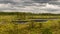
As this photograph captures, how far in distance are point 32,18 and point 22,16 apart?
474mm

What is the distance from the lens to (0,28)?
536 centimetres

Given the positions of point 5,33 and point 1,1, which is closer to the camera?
point 5,33

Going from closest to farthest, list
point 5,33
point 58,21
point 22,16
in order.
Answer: point 5,33
point 58,21
point 22,16

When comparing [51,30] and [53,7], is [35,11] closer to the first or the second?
[53,7]

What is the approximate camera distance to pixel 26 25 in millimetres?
5445

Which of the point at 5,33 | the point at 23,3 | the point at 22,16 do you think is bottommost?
the point at 5,33

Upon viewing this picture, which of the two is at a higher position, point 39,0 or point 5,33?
point 39,0

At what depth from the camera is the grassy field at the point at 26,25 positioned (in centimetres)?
521

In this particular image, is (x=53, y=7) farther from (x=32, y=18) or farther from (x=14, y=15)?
(x=14, y=15)

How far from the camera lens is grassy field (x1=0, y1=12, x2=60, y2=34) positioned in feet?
17.1

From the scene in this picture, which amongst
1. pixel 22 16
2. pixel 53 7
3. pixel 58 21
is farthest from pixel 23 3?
pixel 58 21

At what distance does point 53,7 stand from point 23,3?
1207 millimetres

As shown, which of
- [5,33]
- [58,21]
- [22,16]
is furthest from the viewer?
[22,16]

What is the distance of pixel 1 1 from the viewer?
6.24 meters
